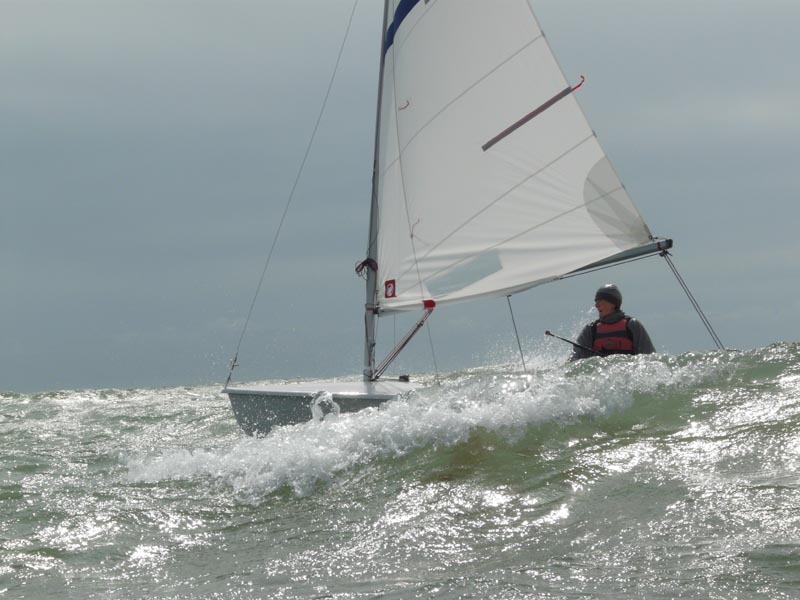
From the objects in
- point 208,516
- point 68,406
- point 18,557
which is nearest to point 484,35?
point 208,516

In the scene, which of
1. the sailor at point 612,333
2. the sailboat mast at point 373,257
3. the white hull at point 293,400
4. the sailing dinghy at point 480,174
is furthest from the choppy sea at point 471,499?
the sailboat mast at point 373,257

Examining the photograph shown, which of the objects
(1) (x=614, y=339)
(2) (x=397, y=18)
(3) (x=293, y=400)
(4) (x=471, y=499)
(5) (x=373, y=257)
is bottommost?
(4) (x=471, y=499)

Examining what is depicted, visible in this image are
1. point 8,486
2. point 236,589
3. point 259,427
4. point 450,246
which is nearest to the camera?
point 236,589

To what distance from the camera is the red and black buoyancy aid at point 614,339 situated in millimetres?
8922

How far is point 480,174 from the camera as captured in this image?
9516 millimetres

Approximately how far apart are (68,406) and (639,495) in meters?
14.0

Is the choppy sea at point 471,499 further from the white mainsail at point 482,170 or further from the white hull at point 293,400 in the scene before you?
the white mainsail at point 482,170

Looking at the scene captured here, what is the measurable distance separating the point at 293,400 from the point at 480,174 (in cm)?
310

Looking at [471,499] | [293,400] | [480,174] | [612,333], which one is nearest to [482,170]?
[480,174]

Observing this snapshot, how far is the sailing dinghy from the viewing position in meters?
9.23

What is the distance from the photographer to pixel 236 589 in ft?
13.7

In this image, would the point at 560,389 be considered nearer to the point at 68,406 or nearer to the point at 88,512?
the point at 88,512

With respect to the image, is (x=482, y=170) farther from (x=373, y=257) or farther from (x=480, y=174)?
(x=373, y=257)

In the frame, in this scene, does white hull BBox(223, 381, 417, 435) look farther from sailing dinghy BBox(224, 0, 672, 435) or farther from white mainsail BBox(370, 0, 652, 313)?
white mainsail BBox(370, 0, 652, 313)
